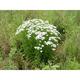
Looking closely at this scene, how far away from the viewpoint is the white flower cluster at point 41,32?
7.77ft

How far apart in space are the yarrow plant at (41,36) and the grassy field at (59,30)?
0.16 ft

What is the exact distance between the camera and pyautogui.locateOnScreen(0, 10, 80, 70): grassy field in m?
2.36

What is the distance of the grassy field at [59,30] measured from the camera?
2355mm

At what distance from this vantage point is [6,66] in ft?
7.88

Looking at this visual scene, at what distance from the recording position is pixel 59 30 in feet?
7.84

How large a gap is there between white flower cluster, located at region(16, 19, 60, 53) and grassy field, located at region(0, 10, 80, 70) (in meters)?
0.04

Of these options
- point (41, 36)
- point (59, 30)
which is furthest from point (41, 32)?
point (59, 30)

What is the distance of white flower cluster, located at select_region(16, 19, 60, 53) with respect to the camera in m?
2.37

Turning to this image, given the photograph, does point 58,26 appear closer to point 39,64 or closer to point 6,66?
point 39,64

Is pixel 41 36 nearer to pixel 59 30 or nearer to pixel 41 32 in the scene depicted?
pixel 41 32

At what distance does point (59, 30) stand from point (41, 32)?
18 centimetres

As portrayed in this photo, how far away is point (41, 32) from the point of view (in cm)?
238
